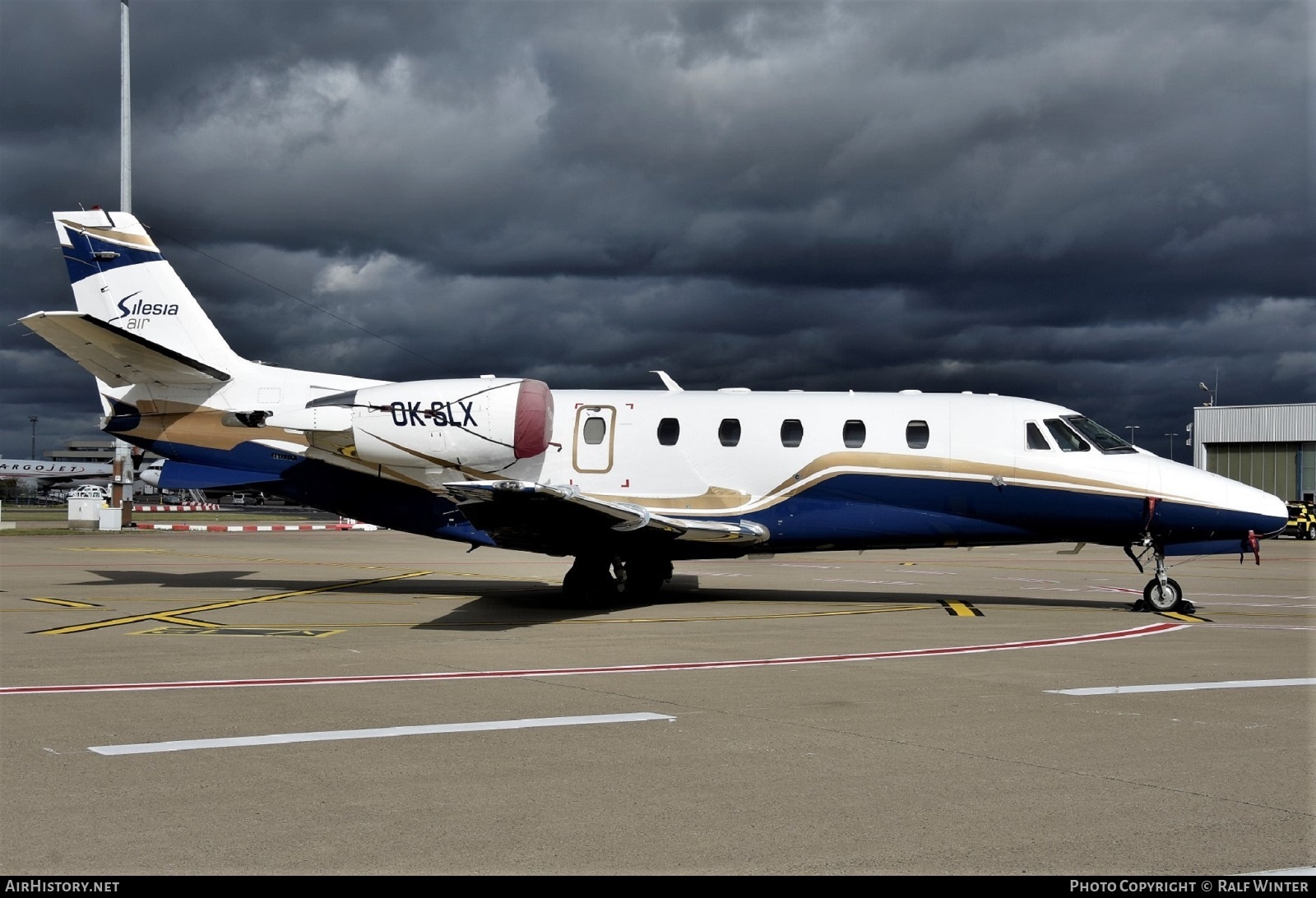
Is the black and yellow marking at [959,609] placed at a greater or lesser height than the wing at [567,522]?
lesser

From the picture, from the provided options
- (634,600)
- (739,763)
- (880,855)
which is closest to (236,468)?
(634,600)

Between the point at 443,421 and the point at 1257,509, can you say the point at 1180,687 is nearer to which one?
the point at 1257,509

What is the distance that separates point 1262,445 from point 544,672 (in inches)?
2481

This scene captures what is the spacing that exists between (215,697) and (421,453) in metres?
8.20

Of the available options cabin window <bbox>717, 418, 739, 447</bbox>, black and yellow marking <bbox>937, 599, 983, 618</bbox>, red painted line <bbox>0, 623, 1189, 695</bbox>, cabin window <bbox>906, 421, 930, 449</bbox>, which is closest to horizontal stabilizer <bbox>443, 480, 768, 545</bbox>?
cabin window <bbox>717, 418, 739, 447</bbox>

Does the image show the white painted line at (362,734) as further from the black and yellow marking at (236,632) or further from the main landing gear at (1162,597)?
the main landing gear at (1162,597)

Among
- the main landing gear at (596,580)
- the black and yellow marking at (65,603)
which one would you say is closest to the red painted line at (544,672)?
the main landing gear at (596,580)

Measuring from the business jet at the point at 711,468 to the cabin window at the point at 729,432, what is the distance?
0.03 meters

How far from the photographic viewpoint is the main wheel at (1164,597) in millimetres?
16359

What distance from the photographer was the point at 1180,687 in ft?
31.2

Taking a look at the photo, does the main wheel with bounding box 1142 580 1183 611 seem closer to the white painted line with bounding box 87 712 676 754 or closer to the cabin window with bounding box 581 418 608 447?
the cabin window with bounding box 581 418 608 447

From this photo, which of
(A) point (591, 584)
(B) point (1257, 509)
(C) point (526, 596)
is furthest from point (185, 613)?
(B) point (1257, 509)

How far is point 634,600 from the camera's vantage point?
17906 millimetres

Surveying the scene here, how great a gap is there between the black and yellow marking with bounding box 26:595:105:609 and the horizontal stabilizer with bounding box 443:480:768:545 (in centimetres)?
612
